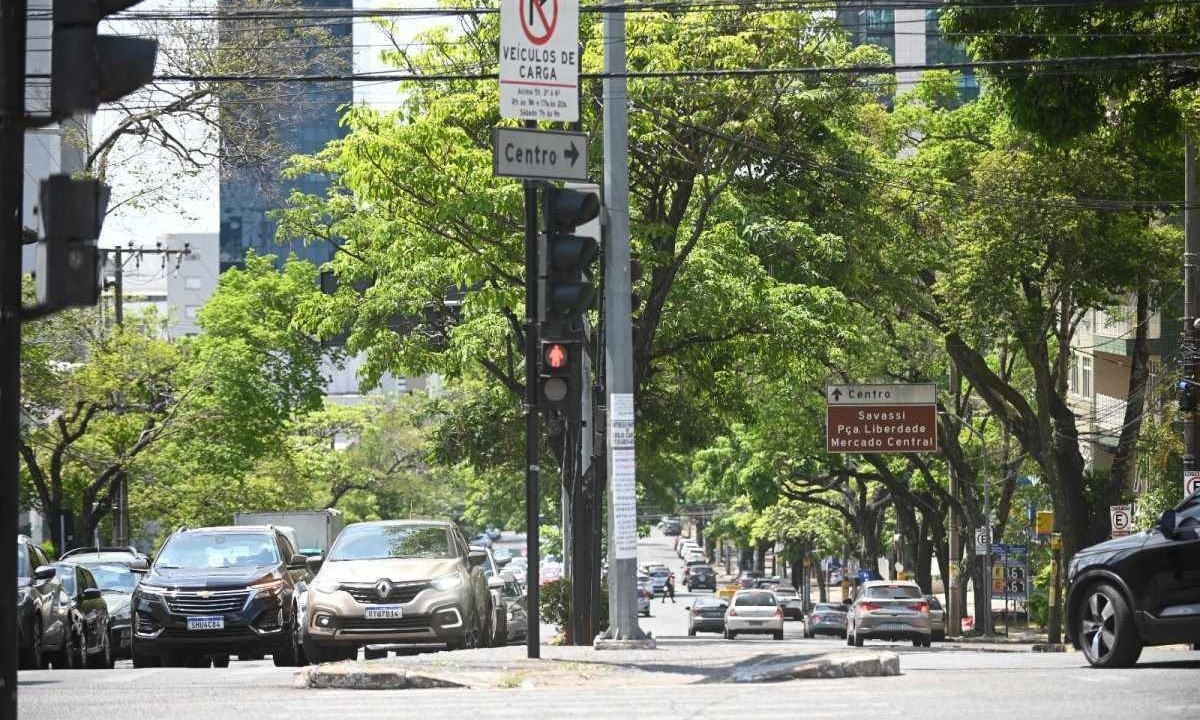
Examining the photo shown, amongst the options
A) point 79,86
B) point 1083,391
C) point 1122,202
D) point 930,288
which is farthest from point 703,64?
point 1083,391

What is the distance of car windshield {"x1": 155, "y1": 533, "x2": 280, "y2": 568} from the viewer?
20578mm

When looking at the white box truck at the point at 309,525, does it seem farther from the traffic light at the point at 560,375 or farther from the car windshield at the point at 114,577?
the traffic light at the point at 560,375

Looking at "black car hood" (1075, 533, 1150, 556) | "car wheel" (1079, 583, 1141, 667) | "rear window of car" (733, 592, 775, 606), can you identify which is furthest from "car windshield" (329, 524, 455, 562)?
"rear window of car" (733, 592, 775, 606)

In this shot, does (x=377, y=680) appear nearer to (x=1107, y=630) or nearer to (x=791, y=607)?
(x=1107, y=630)

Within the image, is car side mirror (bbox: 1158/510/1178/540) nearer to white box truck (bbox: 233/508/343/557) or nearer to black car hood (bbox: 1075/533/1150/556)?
black car hood (bbox: 1075/533/1150/556)

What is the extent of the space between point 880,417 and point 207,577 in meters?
20.0

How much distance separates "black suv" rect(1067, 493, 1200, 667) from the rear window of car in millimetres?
31161

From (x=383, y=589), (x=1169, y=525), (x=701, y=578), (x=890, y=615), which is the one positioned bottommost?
(x=701, y=578)

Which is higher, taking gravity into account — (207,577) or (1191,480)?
(1191,480)

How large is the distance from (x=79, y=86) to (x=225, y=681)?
7766 mm

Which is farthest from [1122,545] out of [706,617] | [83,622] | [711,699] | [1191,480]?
[706,617]

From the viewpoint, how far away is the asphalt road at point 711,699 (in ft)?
36.5

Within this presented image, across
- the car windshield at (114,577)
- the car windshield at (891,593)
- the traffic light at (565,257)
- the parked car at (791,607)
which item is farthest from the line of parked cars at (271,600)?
the parked car at (791,607)

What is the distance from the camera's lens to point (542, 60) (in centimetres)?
1639
